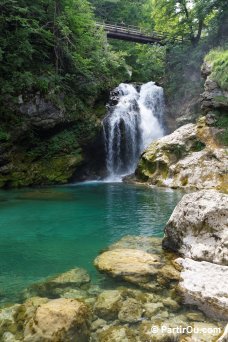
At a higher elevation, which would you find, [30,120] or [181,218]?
[30,120]

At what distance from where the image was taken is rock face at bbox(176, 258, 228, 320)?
16.5 ft

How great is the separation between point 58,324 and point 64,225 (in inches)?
257

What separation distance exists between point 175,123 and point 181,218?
1882 centimetres

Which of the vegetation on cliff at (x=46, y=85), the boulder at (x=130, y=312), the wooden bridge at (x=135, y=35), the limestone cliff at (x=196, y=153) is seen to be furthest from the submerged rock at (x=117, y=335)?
the wooden bridge at (x=135, y=35)

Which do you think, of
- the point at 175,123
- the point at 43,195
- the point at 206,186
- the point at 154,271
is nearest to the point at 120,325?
the point at 154,271

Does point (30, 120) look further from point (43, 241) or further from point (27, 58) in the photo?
point (43, 241)

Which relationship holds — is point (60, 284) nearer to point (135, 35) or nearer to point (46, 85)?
point (46, 85)

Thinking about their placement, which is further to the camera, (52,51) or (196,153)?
(52,51)

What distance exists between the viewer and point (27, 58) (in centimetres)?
1883

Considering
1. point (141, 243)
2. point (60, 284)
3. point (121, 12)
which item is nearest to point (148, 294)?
point (60, 284)

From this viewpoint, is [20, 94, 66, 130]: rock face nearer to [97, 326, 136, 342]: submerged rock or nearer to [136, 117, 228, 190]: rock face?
[136, 117, 228, 190]: rock face

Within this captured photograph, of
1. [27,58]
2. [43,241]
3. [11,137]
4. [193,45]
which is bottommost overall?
[43,241]

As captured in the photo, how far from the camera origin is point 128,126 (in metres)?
23.2

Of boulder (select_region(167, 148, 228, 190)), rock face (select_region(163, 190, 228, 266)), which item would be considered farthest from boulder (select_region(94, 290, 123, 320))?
boulder (select_region(167, 148, 228, 190))
